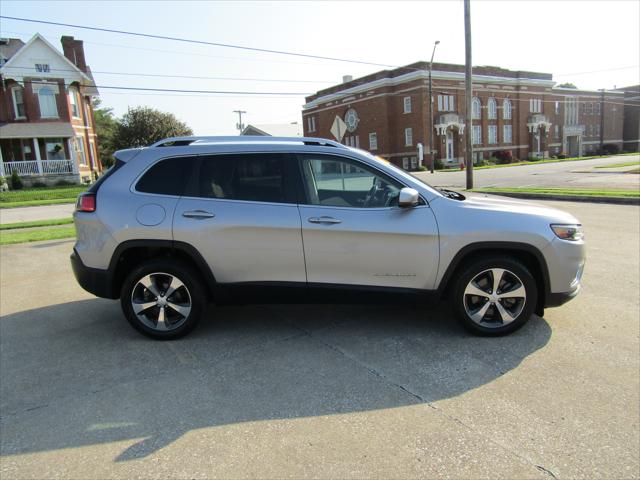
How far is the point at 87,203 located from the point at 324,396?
9.22 feet

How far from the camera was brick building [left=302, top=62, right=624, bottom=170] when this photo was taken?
53.7m

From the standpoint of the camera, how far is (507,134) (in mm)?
63094

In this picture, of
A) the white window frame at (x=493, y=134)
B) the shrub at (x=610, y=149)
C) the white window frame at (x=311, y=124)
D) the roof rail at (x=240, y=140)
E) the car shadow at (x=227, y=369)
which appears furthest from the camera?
the shrub at (x=610, y=149)

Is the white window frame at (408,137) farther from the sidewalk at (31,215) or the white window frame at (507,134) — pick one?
the sidewalk at (31,215)

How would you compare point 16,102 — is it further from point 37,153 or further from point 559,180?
point 559,180

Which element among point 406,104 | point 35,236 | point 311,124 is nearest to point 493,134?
point 406,104

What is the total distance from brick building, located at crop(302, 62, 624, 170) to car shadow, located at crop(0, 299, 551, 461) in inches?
1977

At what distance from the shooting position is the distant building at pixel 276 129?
70956 mm

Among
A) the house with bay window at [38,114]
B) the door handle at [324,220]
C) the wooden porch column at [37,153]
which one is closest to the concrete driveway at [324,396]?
the door handle at [324,220]

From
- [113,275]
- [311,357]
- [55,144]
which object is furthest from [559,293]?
[55,144]

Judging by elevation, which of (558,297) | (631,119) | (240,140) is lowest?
(558,297)

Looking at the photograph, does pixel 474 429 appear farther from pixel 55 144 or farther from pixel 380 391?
pixel 55 144

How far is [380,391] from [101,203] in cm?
297

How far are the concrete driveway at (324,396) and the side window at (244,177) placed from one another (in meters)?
1.32
